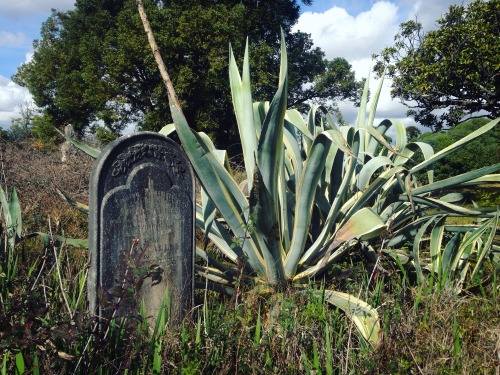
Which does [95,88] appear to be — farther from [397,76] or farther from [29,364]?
[29,364]

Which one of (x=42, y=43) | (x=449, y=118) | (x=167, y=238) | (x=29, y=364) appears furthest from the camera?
(x=42, y=43)

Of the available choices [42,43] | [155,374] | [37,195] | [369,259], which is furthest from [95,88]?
[155,374]

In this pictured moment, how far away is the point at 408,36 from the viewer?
1712cm

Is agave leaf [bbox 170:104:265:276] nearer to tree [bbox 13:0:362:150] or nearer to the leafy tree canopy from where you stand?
the leafy tree canopy

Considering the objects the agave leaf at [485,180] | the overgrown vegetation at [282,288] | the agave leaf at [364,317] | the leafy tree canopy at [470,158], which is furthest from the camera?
the leafy tree canopy at [470,158]

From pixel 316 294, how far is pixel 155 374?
117 centimetres

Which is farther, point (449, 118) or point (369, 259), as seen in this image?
point (449, 118)

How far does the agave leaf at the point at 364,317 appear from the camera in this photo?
A: 2.44 m

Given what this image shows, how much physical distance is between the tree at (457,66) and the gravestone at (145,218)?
13.2 meters

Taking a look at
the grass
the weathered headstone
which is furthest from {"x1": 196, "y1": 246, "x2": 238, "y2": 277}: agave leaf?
the weathered headstone

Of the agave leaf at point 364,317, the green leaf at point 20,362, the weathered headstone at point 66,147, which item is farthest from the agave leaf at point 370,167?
the weathered headstone at point 66,147

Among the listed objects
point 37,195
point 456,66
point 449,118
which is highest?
point 456,66

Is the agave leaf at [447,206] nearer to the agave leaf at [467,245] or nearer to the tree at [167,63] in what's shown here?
the agave leaf at [467,245]

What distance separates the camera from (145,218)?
9.43 feet
